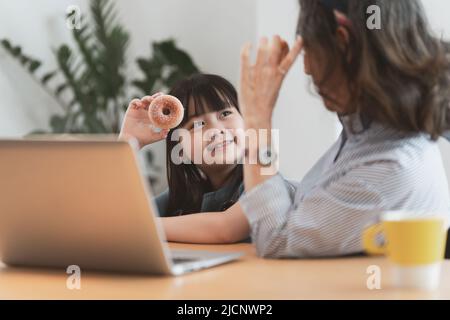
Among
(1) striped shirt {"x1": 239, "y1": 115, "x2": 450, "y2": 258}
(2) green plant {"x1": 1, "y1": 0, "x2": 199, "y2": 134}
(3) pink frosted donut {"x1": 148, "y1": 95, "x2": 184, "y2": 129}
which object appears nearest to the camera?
(1) striped shirt {"x1": 239, "y1": 115, "x2": 450, "y2": 258}

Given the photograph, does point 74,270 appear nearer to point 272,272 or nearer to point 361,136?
point 272,272

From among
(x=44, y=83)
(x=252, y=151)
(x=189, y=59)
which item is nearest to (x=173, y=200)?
(x=252, y=151)

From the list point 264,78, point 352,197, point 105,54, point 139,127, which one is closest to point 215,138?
point 139,127

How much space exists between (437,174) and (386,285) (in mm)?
344

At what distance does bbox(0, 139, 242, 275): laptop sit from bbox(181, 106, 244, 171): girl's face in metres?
0.64

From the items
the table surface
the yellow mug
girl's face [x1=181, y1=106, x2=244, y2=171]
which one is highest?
girl's face [x1=181, y1=106, x2=244, y2=171]

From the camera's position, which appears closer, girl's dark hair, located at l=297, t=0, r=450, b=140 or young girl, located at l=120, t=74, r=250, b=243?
girl's dark hair, located at l=297, t=0, r=450, b=140

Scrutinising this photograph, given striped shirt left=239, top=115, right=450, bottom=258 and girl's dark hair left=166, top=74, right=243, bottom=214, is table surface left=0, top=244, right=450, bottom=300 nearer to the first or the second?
striped shirt left=239, top=115, right=450, bottom=258

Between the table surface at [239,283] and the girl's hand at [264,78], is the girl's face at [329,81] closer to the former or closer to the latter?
the girl's hand at [264,78]

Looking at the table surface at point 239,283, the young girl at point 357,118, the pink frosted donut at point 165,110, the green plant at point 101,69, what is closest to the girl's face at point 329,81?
the young girl at point 357,118

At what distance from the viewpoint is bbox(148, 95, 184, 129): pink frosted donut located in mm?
1670

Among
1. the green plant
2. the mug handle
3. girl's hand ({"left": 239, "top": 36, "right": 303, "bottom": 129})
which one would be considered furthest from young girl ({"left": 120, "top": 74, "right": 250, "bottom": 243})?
the green plant

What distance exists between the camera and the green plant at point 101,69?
172 inches

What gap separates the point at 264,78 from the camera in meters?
1.32
